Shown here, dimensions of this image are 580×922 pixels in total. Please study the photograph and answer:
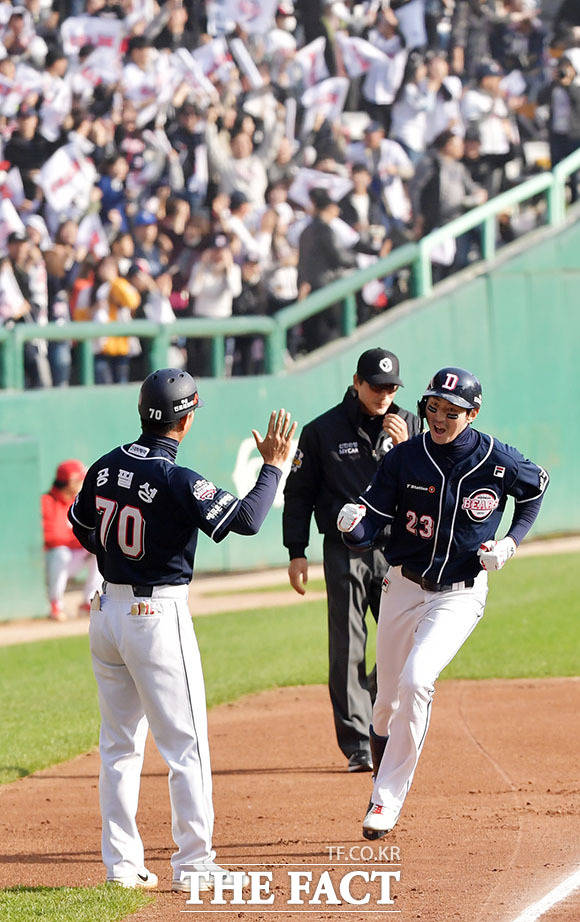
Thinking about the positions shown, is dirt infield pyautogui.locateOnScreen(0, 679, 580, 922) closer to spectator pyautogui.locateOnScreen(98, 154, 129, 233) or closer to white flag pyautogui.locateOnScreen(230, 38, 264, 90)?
spectator pyautogui.locateOnScreen(98, 154, 129, 233)

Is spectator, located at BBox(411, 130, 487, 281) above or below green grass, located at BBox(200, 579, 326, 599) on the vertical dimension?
above

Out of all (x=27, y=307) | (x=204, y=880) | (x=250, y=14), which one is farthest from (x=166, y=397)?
(x=250, y=14)

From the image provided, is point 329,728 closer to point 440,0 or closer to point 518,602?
point 518,602

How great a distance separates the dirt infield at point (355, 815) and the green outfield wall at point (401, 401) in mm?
5165

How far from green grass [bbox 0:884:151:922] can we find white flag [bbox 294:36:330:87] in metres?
13.1

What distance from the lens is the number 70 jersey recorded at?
4824 millimetres

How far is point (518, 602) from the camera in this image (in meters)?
12.4

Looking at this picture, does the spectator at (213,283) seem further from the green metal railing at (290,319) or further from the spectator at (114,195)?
the spectator at (114,195)

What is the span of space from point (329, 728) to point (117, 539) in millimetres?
3568

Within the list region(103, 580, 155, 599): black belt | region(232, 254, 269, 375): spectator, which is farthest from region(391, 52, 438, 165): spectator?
region(103, 580, 155, 599): black belt

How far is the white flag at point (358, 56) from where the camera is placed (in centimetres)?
1670

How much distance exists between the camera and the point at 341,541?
22.5 ft

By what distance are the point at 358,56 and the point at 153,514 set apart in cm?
1300

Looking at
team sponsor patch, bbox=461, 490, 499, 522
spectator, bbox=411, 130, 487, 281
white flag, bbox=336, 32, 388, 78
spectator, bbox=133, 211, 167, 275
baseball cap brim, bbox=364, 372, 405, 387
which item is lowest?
team sponsor patch, bbox=461, 490, 499, 522
